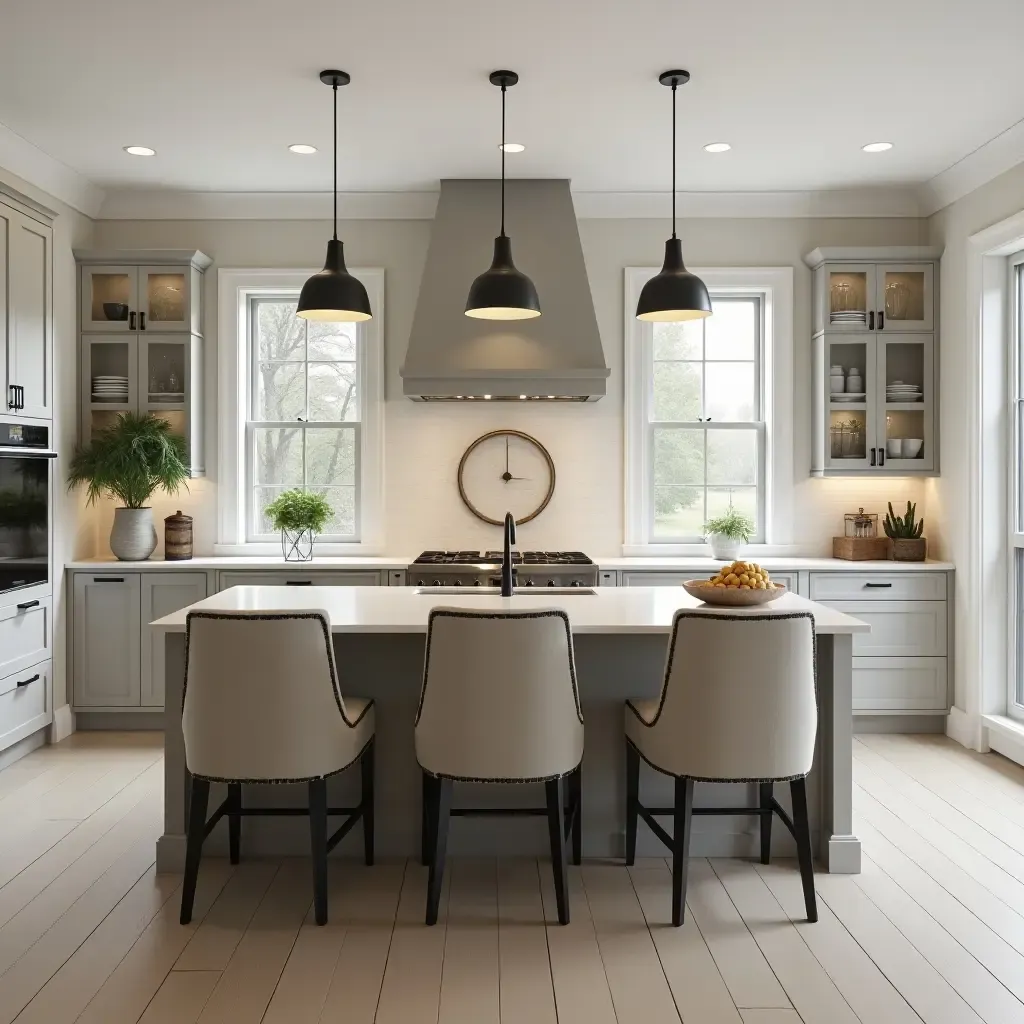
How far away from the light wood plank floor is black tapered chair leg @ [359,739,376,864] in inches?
3.3

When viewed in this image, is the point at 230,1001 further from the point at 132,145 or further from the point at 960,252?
the point at 960,252

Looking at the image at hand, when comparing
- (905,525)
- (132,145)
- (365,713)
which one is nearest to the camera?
(365,713)

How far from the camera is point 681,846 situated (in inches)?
109

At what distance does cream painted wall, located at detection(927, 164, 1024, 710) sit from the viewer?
186 inches

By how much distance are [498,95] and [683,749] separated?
2.78m

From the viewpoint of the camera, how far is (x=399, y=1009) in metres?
2.31

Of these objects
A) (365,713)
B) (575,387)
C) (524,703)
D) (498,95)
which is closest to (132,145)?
(498,95)

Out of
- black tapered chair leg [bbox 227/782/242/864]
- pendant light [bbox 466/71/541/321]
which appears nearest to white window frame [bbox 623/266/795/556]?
pendant light [bbox 466/71/541/321]

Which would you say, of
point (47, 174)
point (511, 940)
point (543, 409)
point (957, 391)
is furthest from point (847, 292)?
point (47, 174)

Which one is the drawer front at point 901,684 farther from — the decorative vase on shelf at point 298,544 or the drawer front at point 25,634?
the drawer front at point 25,634

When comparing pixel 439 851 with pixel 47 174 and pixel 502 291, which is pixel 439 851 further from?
pixel 47 174

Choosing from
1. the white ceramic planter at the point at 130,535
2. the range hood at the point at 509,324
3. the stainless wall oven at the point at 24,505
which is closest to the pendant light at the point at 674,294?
the range hood at the point at 509,324

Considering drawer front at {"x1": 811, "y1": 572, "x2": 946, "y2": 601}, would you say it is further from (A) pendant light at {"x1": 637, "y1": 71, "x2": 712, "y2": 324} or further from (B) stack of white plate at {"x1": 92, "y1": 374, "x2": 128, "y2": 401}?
(B) stack of white plate at {"x1": 92, "y1": 374, "x2": 128, "y2": 401}

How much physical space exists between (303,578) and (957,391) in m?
3.64
